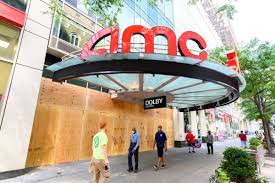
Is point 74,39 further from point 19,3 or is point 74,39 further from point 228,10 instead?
point 228,10

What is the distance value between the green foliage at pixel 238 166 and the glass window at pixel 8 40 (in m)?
9.05

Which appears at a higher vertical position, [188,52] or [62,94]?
[188,52]

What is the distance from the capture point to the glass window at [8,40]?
7863 mm

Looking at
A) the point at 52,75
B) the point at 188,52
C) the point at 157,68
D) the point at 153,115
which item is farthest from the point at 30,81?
the point at 153,115

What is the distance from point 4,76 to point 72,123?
4.19 meters

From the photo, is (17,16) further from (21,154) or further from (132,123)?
(132,123)

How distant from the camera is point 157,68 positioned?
7.90 m

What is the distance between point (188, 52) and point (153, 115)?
10861 mm

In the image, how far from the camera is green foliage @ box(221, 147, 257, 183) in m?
6.05

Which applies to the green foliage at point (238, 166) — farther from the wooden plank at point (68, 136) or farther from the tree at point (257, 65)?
the tree at point (257, 65)

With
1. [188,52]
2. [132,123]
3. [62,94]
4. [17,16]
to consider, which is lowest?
[132,123]

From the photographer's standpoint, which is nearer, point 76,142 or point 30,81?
point 30,81

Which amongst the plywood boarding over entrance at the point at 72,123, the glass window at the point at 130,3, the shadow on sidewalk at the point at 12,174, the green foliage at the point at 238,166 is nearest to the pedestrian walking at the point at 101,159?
the green foliage at the point at 238,166

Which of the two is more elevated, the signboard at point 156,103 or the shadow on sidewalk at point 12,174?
the signboard at point 156,103
